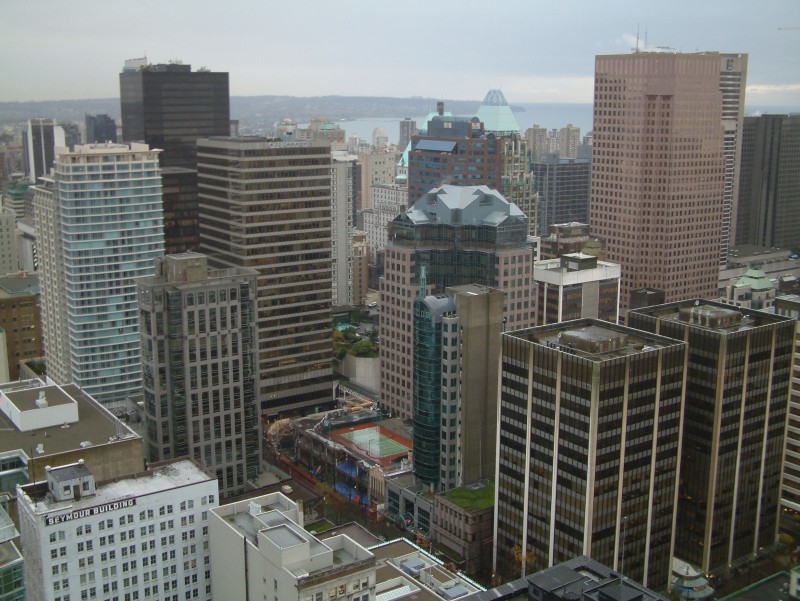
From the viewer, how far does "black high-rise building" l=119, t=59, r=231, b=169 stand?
135m

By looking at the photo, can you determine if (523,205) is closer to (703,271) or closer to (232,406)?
(703,271)

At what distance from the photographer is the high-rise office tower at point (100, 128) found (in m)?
137

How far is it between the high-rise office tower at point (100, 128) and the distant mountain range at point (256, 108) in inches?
88.2

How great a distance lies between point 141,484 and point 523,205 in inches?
4666

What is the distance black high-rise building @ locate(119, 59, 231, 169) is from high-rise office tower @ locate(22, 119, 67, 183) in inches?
423

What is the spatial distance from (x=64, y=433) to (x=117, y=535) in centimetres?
1685

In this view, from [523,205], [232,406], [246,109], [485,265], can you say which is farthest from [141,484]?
[523,205]

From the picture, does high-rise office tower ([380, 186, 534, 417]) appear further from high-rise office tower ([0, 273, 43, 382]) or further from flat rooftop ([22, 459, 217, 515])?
high-rise office tower ([0, 273, 43, 382])

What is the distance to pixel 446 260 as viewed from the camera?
9800 cm

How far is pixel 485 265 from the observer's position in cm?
9512

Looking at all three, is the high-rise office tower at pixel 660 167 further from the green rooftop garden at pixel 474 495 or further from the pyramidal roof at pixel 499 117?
the green rooftop garden at pixel 474 495

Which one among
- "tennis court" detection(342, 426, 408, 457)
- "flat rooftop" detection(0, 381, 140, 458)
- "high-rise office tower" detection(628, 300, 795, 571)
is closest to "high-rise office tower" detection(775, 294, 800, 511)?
"high-rise office tower" detection(628, 300, 795, 571)

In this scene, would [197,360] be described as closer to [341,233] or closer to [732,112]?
[341,233]

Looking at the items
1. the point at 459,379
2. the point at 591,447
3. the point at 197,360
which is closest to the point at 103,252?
the point at 197,360
